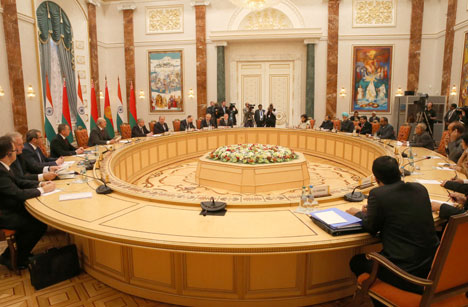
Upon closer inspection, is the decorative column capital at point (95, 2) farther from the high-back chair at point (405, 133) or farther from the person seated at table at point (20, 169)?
the high-back chair at point (405, 133)

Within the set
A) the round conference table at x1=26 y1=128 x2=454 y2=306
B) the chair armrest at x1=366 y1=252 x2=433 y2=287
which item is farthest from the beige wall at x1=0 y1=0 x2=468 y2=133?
the chair armrest at x1=366 y1=252 x2=433 y2=287

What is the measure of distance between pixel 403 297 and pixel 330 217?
65 cm

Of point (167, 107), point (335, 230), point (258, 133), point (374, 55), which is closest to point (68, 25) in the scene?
point (167, 107)

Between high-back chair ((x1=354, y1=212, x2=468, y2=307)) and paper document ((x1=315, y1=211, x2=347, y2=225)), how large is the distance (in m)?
0.36

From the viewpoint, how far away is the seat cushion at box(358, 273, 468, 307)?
1.80 metres

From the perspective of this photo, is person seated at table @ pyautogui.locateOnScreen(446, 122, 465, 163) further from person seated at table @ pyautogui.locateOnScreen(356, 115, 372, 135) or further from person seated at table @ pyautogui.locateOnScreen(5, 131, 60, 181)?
person seated at table @ pyautogui.locateOnScreen(5, 131, 60, 181)

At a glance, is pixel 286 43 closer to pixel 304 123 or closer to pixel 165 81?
pixel 304 123

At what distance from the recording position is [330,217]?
232cm

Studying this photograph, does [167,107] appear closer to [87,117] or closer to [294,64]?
[87,117]

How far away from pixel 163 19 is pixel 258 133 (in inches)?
236

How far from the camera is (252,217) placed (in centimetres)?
251

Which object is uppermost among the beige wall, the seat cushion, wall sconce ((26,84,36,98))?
the beige wall

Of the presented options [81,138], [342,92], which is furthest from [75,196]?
[342,92]

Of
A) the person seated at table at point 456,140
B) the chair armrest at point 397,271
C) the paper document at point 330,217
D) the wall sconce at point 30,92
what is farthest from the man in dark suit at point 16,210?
the wall sconce at point 30,92
